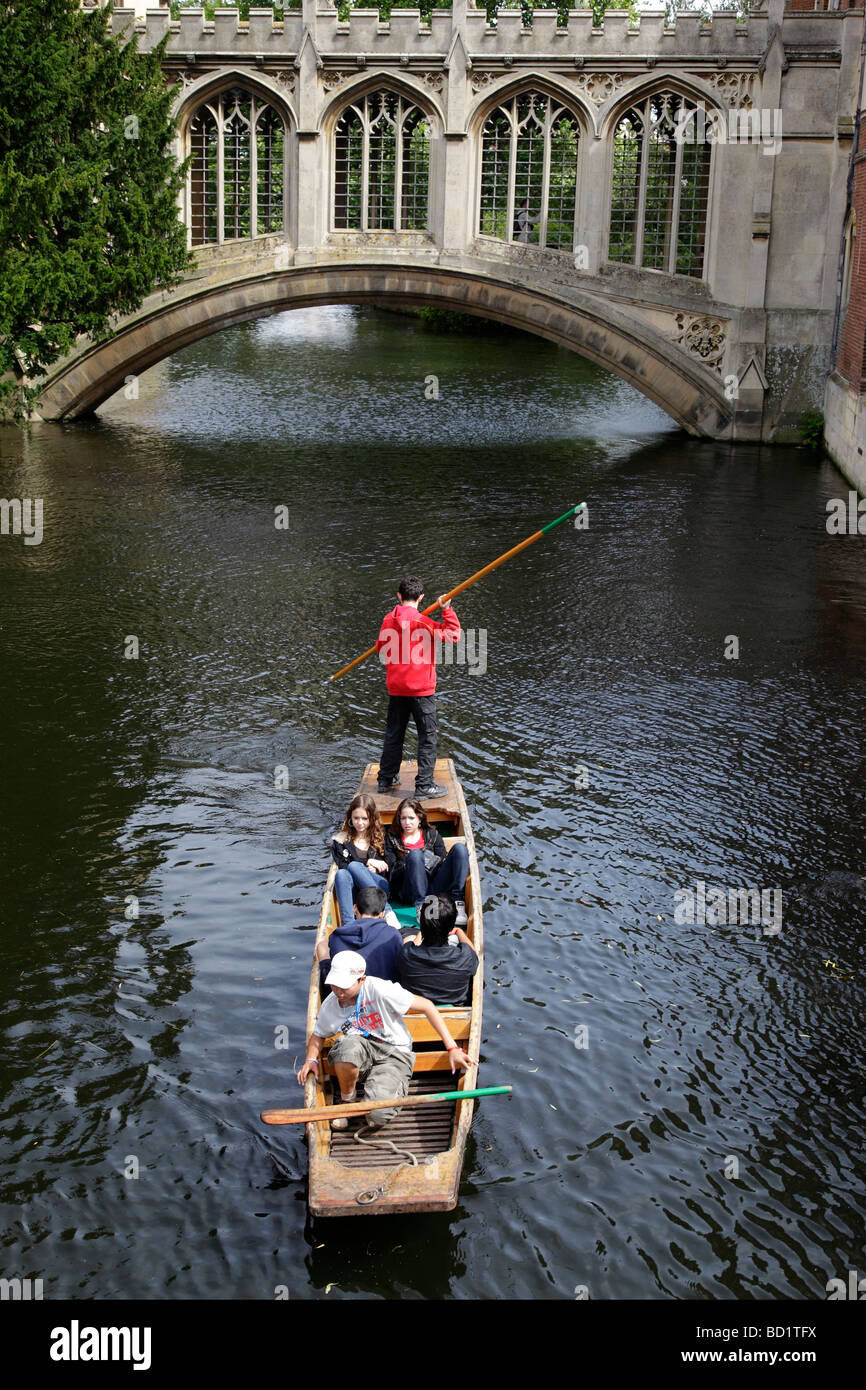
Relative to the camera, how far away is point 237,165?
28516mm

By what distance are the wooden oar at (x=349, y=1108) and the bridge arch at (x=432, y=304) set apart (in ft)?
72.3

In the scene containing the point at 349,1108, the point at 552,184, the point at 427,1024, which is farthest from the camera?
the point at 552,184

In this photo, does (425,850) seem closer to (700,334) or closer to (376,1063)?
(376,1063)

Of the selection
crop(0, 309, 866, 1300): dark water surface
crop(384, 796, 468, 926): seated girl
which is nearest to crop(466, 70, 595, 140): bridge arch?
crop(0, 309, 866, 1300): dark water surface

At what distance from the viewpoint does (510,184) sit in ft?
90.3

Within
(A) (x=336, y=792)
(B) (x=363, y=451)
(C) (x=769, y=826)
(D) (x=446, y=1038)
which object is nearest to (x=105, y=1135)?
(D) (x=446, y=1038)

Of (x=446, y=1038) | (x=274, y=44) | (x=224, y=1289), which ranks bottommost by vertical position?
(x=224, y=1289)

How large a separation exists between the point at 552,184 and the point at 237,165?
20.4ft

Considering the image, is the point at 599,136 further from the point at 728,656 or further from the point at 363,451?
the point at 728,656

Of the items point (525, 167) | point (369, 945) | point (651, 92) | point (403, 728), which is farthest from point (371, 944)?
point (525, 167)

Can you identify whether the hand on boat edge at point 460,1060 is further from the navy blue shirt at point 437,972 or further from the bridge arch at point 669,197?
the bridge arch at point 669,197

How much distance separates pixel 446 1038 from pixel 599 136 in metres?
22.8

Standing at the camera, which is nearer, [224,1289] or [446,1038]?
[224,1289]

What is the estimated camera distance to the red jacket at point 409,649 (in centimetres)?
1168
